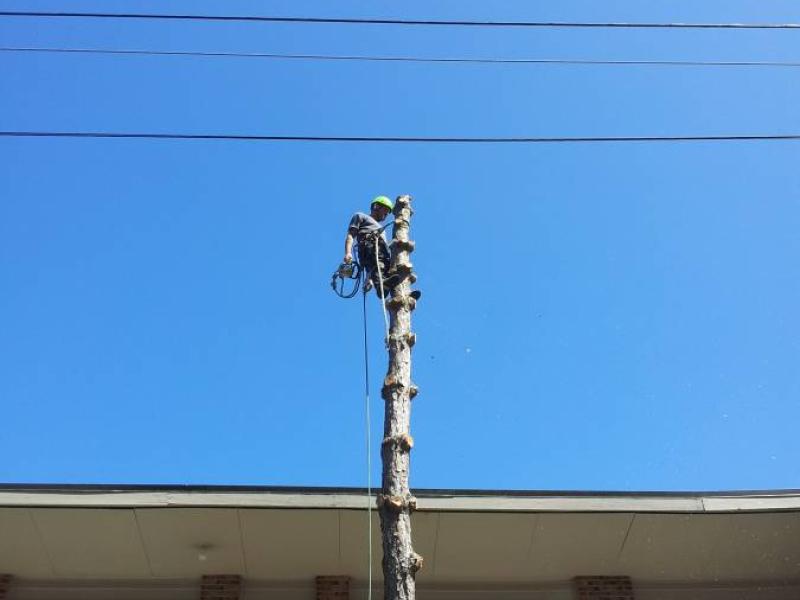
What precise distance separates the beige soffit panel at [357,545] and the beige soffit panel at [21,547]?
338cm

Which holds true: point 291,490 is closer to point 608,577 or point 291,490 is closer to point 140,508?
point 140,508

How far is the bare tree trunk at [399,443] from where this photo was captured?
182 inches

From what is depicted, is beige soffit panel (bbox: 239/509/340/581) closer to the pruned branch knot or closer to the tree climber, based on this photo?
the tree climber

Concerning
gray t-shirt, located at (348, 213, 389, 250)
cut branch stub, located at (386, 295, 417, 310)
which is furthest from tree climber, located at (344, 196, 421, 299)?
cut branch stub, located at (386, 295, 417, 310)

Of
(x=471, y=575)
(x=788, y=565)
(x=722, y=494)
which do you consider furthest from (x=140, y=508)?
(x=788, y=565)

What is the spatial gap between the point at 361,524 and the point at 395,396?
3.93 m

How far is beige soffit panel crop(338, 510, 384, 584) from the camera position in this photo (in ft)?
29.1

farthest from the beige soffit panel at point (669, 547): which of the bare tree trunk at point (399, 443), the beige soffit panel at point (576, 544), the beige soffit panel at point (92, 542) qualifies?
the beige soffit panel at point (92, 542)

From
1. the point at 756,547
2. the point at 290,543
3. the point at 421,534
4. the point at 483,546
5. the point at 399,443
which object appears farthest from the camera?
the point at 756,547

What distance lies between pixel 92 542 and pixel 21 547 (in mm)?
785

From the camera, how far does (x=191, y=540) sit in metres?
9.16

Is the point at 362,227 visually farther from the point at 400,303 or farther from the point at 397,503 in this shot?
the point at 397,503

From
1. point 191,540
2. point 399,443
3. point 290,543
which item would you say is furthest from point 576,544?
point 399,443

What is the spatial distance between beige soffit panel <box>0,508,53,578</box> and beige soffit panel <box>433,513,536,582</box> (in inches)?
176
